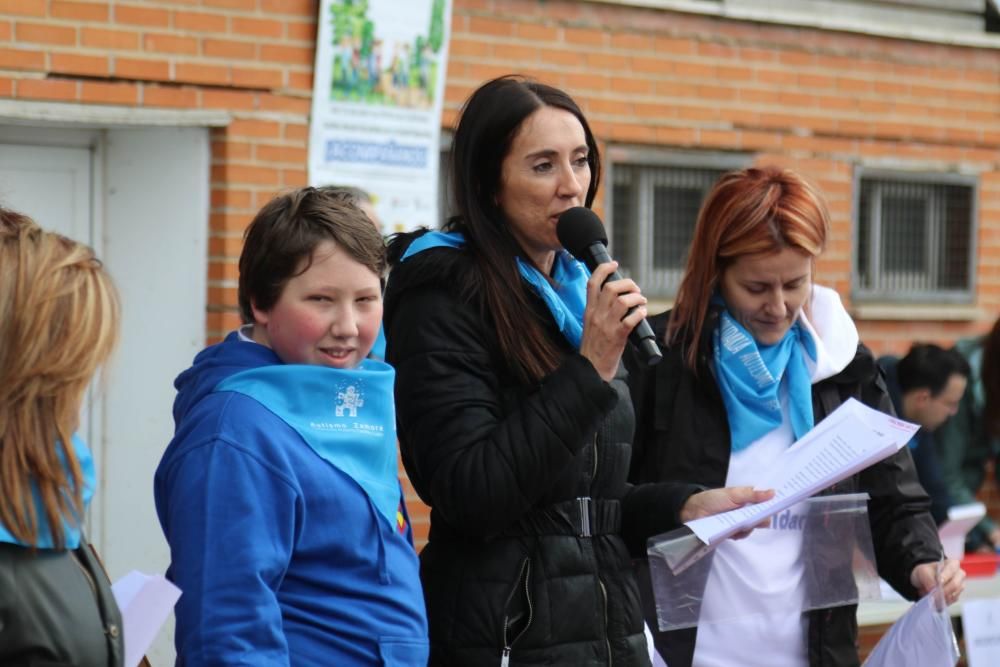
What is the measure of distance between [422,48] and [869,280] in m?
2.73

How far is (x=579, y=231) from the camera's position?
2756 mm

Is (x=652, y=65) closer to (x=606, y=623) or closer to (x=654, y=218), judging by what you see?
(x=654, y=218)

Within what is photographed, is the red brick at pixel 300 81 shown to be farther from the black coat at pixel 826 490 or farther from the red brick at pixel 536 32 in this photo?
the black coat at pixel 826 490

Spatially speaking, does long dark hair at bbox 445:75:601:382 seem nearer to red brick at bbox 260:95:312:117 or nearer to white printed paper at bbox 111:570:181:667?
white printed paper at bbox 111:570:181:667

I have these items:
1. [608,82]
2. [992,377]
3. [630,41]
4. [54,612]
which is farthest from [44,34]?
[992,377]

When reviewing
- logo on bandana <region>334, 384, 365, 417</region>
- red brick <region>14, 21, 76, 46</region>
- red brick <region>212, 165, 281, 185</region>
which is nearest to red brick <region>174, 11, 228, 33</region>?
red brick <region>14, 21, 76, 46</region>

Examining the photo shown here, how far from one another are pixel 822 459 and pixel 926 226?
4.93 meters

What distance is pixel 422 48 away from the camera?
597 centimetres

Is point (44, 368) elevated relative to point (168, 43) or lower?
lower

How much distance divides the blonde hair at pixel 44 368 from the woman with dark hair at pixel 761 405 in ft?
5.03

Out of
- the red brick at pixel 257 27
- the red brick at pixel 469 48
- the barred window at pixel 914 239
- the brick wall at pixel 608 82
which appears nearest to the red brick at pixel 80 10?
the brick wall at pixel 608 82

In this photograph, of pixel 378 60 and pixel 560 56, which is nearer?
pixel 378 60

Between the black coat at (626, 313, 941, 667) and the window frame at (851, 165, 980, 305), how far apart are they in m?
3.93

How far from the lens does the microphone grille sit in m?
2.75
